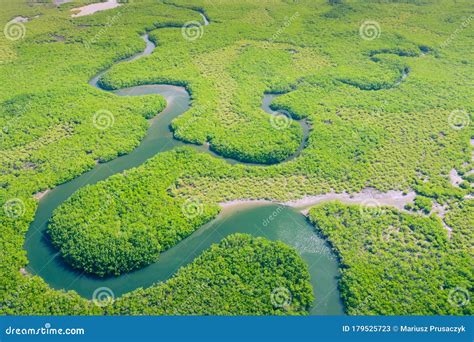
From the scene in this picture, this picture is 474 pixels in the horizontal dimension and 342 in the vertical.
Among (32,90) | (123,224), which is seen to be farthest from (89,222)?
(32,90)

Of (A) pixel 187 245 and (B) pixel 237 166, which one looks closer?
(A) pixel 187 245

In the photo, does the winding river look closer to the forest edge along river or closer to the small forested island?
the forest edge along river

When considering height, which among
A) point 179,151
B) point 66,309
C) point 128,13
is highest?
point 128,13

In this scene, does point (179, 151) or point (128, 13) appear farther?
point (128, 13)

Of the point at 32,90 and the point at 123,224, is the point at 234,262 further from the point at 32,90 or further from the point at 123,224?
the point at 32,90

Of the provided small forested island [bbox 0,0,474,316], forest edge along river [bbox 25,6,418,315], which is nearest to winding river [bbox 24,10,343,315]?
forest edge along river [bbox 25,6,418,315]

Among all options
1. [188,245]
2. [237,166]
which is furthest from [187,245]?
[237,166]

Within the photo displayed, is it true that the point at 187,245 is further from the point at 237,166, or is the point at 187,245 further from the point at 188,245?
the point at 237,166

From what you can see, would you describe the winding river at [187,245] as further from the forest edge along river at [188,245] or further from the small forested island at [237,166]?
the small forested island at [237,166]
